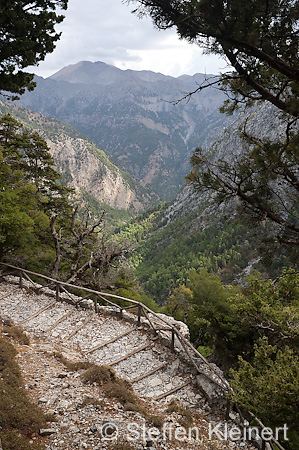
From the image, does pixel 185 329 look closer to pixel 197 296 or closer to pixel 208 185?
pixel 208 185

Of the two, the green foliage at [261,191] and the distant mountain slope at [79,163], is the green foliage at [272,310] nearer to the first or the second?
the green foliage at [261,191]

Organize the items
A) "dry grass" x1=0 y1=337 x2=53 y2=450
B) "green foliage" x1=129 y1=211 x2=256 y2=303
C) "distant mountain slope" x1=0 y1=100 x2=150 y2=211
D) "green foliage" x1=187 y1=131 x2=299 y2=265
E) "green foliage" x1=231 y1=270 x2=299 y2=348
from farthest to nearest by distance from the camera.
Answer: "distant mountain slope" x1=0 y1=100 x2=150 y2=211 < "green foliage" x1=129 y1=211 x2=256 y2=303 < "green foliage" x1=231 y1=270 x2=299 y2=348 < "green foliage" x1=187 y1=131 x2=299 y2=265 < "dry grass" x1=0 y1=337 x2=53 y2=450

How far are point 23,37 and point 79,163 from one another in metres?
169

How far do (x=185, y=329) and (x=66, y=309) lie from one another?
17.5 ft

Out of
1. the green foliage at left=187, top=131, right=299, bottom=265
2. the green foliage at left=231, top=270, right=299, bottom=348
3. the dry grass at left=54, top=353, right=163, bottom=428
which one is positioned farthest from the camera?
the green foliage at left=231, top=270, right=299, bottom=348

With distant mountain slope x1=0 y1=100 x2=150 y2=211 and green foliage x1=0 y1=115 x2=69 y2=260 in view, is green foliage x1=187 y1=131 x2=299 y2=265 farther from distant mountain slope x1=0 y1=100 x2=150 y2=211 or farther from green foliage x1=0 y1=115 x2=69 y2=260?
distant mountain slope x1=0 y1=100 x2=150 y2=211

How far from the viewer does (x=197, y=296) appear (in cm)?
1955

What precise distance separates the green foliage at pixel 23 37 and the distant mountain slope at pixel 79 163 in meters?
143

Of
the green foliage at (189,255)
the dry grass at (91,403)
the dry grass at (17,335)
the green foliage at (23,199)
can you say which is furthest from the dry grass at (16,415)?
the green foliage at (189,255)

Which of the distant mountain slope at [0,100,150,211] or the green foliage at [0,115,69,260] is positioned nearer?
the green foliage at [0,115,69,260]

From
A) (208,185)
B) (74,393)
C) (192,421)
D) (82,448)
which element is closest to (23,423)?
(82,448)

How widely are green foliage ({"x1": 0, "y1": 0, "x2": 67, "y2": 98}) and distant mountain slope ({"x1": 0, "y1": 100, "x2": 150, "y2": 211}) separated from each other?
143075 millimetres

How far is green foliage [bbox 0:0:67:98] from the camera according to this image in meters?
6.62

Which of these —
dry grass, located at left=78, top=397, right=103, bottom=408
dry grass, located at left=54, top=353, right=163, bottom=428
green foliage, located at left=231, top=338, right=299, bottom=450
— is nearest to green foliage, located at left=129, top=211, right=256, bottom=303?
dry grass, located at left=54, top=353, right=163, bottom=428
